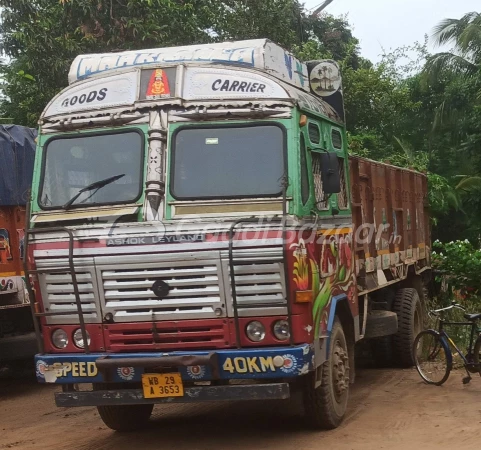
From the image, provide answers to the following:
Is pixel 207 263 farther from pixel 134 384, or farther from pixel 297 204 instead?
pixel 134 384

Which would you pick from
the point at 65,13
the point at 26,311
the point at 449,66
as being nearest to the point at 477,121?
the point at 449,66

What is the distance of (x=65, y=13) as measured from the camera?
18.4 m

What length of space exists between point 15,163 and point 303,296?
5.39 metres

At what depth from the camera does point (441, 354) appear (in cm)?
991

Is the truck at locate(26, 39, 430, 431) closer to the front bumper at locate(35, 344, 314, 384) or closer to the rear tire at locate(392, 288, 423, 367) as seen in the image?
the front bumper at locate(35, 344, 314, 384)

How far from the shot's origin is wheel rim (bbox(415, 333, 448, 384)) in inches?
379

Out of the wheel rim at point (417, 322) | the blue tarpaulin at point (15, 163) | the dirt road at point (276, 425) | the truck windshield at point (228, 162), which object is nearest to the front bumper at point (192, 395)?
the dirt road at point (276, 425)

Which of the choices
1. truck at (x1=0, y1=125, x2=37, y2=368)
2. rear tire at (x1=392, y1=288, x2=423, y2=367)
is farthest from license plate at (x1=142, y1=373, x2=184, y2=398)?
rear tire at (x1=392, y1=288, x2=423, y2=367)

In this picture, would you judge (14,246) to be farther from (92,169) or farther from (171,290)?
(171,290)

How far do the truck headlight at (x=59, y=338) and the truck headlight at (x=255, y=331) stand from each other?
4.73ft

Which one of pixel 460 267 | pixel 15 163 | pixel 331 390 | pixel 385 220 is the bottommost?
pixel 331 390

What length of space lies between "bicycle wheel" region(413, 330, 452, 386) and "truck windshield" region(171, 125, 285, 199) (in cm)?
384

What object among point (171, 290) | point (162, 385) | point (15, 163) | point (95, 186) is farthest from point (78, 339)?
point (15, 163)

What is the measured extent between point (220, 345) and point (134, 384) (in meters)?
0.98
